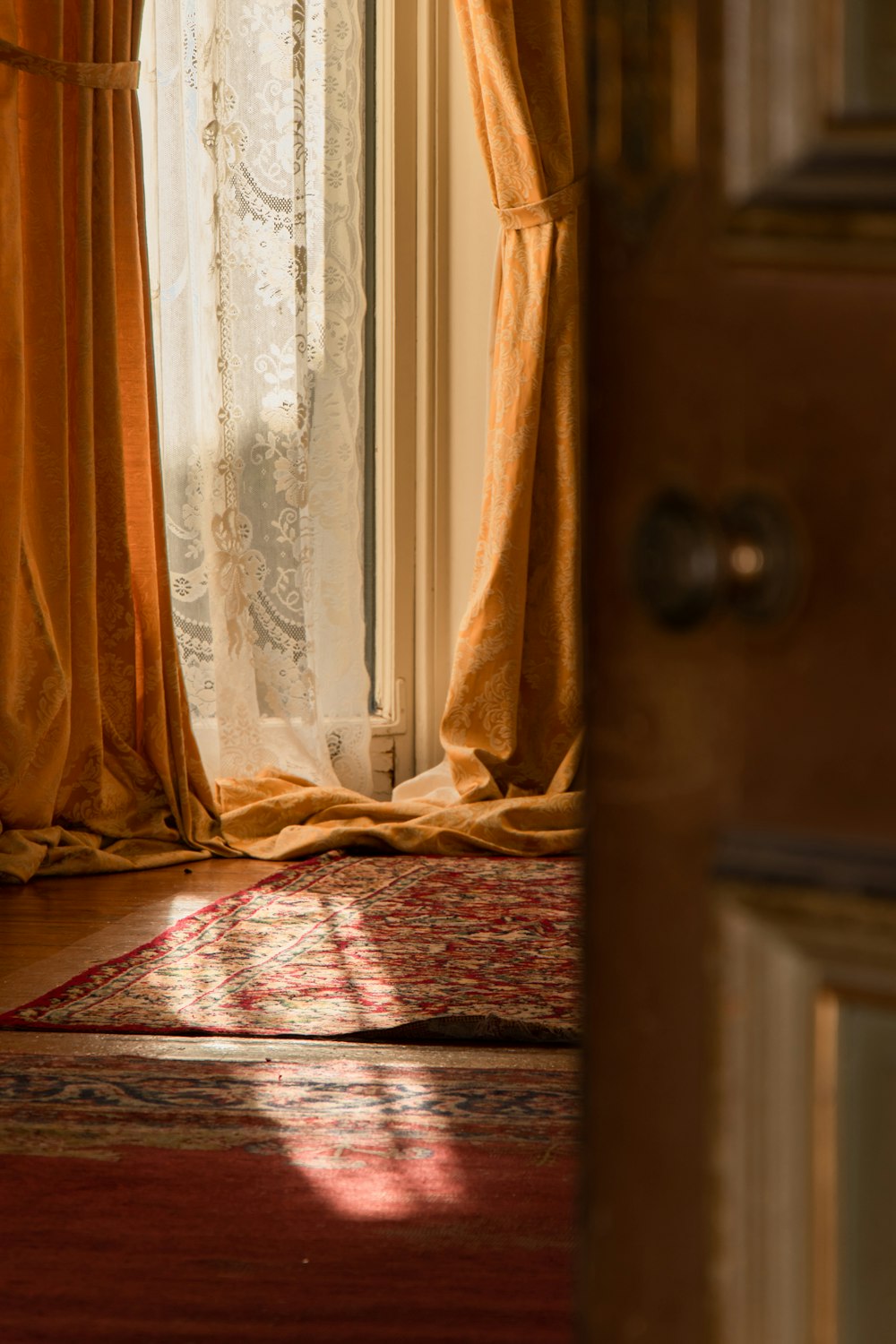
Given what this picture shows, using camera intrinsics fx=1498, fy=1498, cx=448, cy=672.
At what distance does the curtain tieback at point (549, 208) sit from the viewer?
13.2 ft

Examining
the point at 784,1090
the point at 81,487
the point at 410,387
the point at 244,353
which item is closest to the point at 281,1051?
the point at 784,1090

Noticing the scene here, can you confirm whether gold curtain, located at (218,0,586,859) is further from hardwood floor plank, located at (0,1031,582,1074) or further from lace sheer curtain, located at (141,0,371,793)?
hardwood floor plank, located at (0,1031,582,1074)

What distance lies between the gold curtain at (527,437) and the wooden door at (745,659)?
11.0ft

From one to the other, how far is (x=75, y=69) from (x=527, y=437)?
143 centimetres

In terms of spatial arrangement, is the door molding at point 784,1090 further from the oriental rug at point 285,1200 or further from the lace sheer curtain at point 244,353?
the lace sheer curtain at point 244,353

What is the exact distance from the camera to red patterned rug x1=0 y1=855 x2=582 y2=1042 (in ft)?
6.81

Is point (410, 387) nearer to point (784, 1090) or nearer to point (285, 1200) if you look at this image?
point (285, 1200)

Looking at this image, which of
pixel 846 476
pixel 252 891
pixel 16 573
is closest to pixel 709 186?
pixel 846 476

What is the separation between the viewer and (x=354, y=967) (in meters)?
2.43

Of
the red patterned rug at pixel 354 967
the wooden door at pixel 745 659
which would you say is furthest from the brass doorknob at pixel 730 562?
the red patterned rug at pixel 354 967

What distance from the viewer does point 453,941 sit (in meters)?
2.61

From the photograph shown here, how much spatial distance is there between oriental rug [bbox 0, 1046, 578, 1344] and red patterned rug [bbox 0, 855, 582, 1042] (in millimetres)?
161

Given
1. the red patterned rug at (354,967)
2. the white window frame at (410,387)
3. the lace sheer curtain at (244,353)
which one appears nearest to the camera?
the red patterned rug at (354,967)

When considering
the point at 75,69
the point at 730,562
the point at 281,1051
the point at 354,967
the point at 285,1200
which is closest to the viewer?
the point at 730,562
